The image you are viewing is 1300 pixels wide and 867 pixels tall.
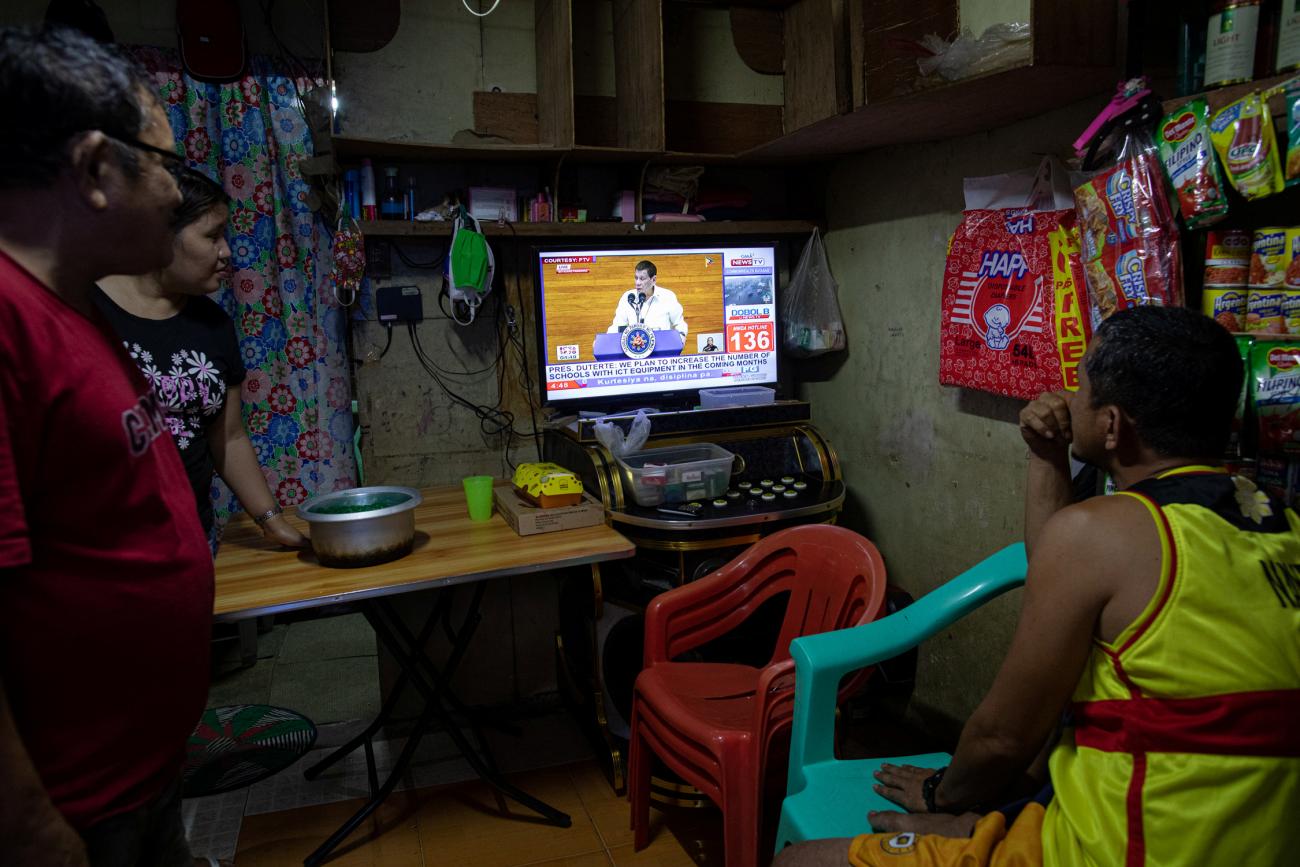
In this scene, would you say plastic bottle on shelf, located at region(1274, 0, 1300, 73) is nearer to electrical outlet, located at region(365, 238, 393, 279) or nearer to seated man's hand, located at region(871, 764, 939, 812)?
seated man's hand, located at region(871, 764, 939, 812)

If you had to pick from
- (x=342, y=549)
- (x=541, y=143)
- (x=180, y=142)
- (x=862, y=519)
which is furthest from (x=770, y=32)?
(x=342, y=549)

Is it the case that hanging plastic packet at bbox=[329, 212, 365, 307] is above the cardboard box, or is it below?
above

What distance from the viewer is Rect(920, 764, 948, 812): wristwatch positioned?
1447 millimetres

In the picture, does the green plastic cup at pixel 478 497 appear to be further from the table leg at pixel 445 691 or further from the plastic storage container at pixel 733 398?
the plastic storage container at pixel 733 398

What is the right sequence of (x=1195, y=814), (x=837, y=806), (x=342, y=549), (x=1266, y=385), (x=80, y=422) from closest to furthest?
(x=80, y=422) < (x=1195, y=814) < (x=1266, y=385) < (x=837, y=806) < (x=342, y=549)

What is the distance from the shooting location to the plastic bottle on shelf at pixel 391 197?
9.33 feet

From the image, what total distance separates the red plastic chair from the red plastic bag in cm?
67

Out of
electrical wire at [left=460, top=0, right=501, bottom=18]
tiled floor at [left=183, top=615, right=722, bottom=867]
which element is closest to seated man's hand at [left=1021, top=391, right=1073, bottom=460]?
tiled floor at [left=183, top=615, right=722, bottom=867]

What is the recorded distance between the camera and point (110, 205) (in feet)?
3.14

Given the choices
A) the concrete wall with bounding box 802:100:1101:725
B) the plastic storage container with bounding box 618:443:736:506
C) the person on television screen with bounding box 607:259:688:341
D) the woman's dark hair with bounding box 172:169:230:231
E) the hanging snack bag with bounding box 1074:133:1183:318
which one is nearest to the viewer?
the hanging snack bag with bounding box 1074:133:1183:318

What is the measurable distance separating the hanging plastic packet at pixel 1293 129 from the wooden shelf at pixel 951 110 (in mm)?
508

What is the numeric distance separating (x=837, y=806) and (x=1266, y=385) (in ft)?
3.49

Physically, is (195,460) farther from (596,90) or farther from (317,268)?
(596,90)

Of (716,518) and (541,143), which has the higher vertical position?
(541,143)
